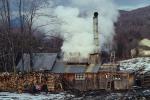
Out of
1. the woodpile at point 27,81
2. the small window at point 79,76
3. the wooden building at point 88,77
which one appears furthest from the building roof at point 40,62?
the small window at point 79,76

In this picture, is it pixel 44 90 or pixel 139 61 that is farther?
pixel 139 61

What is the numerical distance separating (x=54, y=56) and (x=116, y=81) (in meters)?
9.72

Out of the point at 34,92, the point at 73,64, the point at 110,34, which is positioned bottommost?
the point at 34,92

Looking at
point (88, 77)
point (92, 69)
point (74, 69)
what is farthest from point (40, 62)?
point (88, 77)

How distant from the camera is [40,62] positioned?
51844 mm

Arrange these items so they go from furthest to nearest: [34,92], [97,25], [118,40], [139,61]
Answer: [118,40] → [139,61] → [97,25] → [34,92]

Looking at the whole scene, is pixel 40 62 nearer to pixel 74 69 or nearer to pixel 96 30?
pixel 74 69

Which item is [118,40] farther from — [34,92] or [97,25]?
[34,92]

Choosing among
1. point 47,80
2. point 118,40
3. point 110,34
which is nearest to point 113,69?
point 47,80

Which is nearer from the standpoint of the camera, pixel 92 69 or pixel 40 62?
pixel 92 69

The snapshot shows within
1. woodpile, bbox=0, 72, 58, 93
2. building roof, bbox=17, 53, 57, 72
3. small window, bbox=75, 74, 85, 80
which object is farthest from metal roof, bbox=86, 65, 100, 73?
building roof, bbox=17, 53, 57, 72

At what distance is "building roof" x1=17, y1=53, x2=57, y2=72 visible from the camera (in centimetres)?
5047

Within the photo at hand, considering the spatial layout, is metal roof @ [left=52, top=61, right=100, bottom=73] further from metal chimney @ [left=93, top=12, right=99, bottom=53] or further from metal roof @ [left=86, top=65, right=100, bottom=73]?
metal chimney @ [left=93, top=12, right=99, bottom=53]

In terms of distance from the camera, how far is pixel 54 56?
5141 cm
